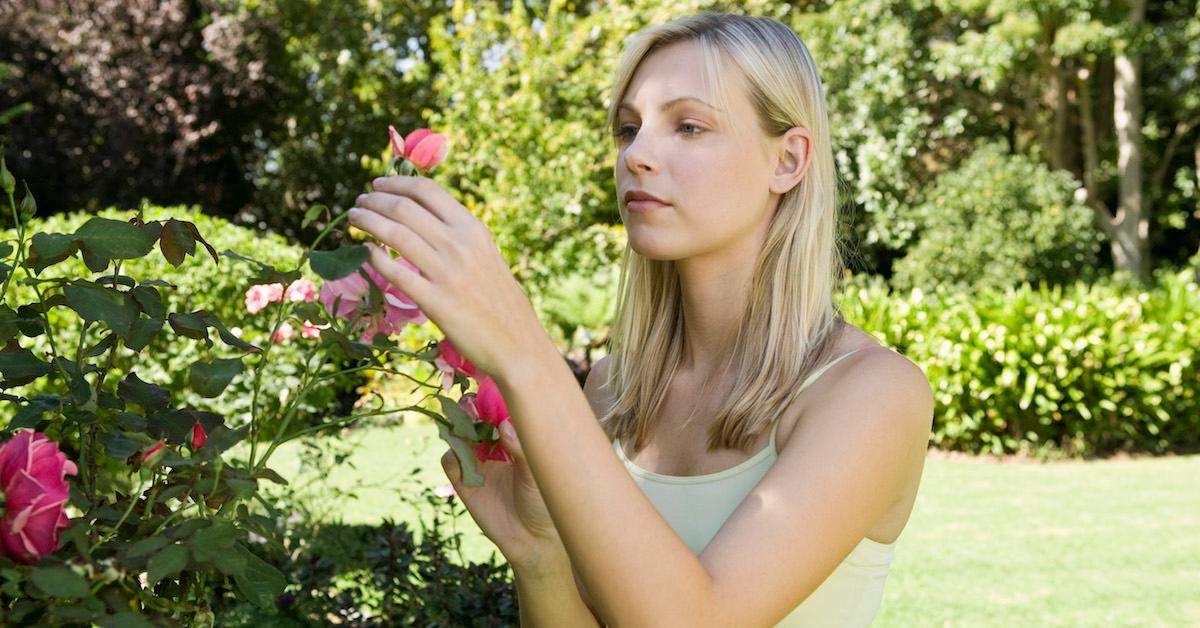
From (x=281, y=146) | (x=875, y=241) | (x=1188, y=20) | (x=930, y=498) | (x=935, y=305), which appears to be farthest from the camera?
(x=281, y=146)

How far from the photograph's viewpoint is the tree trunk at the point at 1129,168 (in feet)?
42.1

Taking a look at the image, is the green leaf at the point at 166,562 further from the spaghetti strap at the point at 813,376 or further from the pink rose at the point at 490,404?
the spaghetti strap at the point at 813,376

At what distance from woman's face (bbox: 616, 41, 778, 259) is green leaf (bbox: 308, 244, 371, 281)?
31.0 inches

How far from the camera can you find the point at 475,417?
0.99 metres

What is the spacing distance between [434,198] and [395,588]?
2.56 metres

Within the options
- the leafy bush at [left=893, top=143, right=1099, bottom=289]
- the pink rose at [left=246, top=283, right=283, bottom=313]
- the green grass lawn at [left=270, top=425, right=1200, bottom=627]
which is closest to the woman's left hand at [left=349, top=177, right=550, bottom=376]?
the pink rose at [left=246, top=283, right=283, bottom=313]

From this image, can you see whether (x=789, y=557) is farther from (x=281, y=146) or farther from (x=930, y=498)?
(x=281, y=146)

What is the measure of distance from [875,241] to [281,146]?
25.0 feet

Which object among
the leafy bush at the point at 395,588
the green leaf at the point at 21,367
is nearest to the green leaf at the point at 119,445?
the green leaf at the point at 21,367

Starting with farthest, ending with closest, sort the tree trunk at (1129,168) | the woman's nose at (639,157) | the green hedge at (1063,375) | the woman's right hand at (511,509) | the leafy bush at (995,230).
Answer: the tree trunk at (1129,168)
the leafy bush at (995,230)
the green hedge at (1063,375)
the woman's nose at (639,157)
the woman's right hand at (511,509)

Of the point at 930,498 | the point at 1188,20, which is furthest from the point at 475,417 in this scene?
the point at 1188,20

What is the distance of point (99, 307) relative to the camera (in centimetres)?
92

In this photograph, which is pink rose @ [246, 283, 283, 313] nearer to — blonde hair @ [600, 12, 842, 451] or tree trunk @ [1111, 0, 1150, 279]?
blonde hair @ [600, 12, 842, 451]

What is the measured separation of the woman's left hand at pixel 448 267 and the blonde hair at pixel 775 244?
834 millimetres
